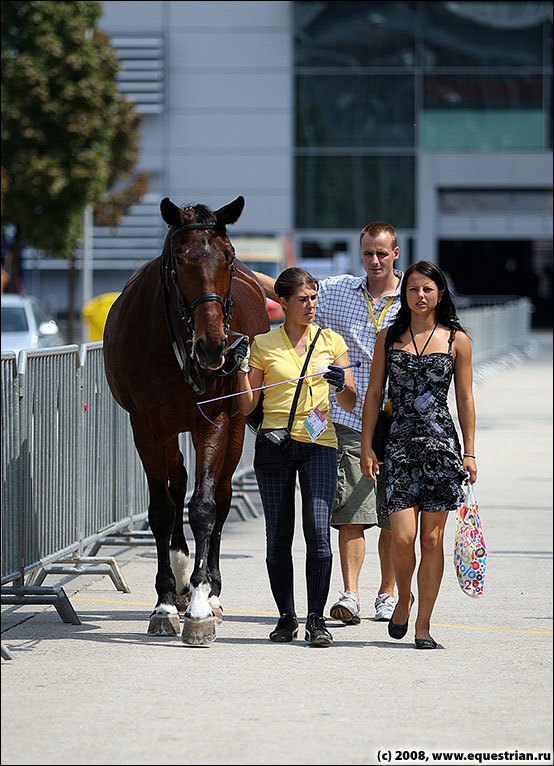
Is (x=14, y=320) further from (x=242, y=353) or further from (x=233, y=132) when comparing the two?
(x=233, y=132)

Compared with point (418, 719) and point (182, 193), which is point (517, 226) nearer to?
point (182, 193)

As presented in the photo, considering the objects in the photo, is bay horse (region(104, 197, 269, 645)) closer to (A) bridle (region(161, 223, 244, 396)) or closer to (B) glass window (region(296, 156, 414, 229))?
(A) bridle (region(161, 223, 244, 396))

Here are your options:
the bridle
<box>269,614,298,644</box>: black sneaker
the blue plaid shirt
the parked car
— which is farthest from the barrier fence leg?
the parked car

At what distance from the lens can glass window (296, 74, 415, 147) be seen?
165 feet

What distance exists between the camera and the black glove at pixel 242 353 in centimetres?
730

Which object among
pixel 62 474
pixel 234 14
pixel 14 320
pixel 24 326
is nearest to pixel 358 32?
pixel 234 14

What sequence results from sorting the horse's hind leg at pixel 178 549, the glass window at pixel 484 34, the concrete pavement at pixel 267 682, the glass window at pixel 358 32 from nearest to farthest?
the concrete pavement at pixel 267 682, the horse's hind leg at pixel 178 549, the glass window at pixel 484 34, the glass window at pixel 358 32

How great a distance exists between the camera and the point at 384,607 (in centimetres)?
814

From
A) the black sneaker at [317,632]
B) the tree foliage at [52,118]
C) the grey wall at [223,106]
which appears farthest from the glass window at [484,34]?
the black sneaker at [317,632]

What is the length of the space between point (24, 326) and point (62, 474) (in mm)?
16690

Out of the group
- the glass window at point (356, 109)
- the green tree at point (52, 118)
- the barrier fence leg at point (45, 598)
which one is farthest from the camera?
the glass window at point (356, 109)

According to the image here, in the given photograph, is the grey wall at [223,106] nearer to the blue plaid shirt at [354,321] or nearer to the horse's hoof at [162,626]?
the blue plaid shirt at [354,321]

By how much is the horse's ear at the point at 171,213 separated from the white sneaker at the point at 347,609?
2.21 m

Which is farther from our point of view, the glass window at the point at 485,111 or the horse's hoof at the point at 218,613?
the glass window at the point at 485,111
